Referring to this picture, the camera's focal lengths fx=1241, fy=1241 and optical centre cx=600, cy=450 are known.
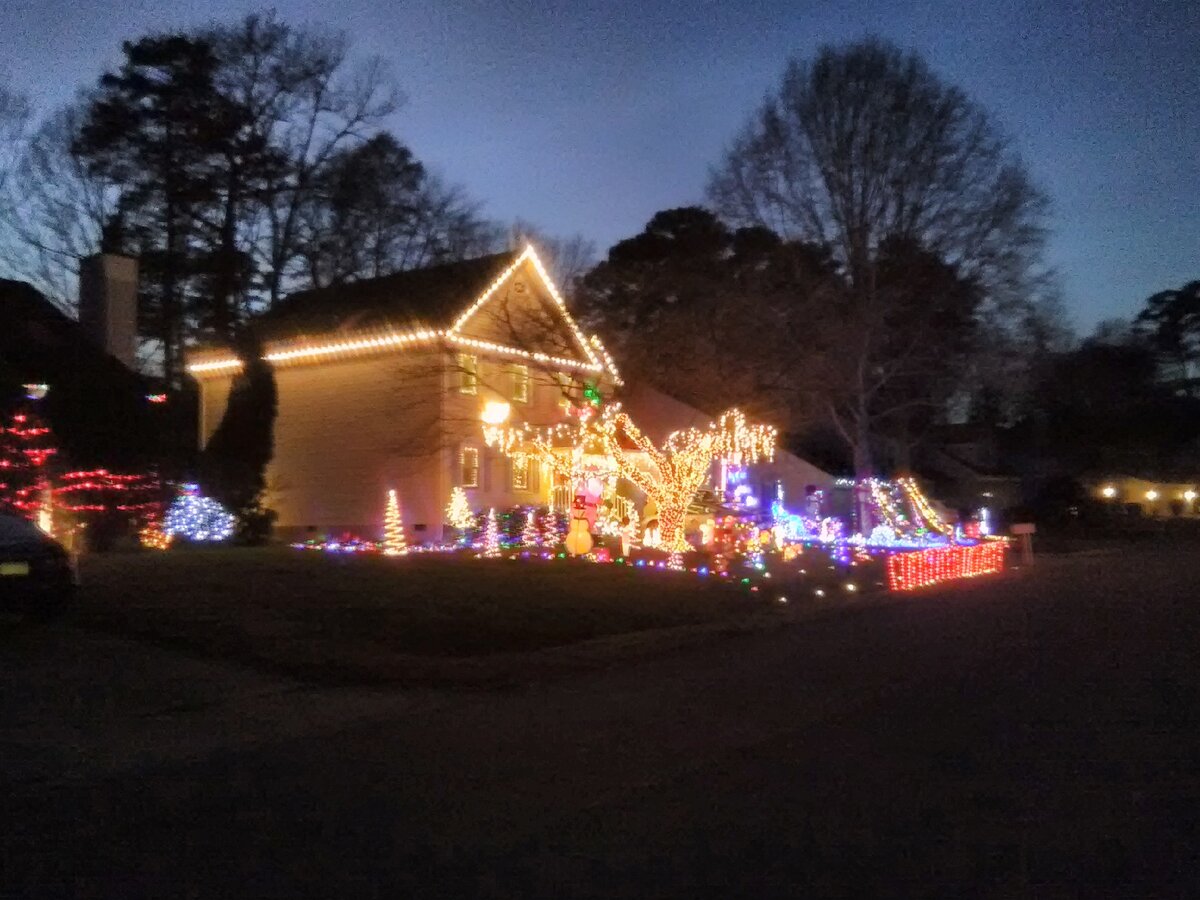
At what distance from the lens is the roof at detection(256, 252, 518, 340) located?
91.8 feet

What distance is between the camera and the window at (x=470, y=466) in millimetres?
28938

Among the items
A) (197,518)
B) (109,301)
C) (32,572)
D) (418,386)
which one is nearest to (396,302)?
(418,386)

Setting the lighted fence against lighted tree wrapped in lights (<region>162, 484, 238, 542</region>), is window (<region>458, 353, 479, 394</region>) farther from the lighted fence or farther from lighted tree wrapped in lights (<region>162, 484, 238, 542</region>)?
the lighted fence

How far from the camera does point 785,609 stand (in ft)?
60.6

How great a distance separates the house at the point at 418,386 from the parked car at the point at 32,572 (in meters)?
13.5

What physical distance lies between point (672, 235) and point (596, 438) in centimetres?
1840

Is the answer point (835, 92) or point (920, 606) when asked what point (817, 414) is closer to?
point (835, 92)

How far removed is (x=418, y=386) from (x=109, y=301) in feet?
23.7

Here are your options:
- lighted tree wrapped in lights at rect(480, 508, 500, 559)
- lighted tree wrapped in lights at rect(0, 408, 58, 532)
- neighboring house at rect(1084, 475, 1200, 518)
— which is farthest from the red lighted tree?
neighboring house at rect(1084, 475, 1200, 518)

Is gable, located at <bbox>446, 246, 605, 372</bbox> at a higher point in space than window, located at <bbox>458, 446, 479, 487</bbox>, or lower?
higher

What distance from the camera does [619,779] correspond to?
820cm

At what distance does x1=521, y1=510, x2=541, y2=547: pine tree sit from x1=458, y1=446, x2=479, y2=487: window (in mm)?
1710

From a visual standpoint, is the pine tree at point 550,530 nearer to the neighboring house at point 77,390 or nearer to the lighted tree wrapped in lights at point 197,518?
the lighted tree wrapped in lights at point 197,518

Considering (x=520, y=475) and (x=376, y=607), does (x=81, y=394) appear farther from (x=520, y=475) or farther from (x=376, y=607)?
(x=520, y=475)
